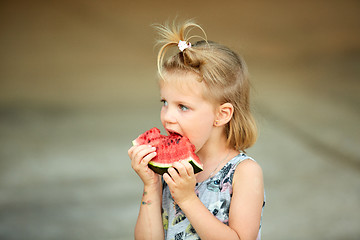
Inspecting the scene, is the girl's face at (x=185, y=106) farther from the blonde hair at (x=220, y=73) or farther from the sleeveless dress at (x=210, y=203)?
the sleeveless dress at (x=210, y=203)

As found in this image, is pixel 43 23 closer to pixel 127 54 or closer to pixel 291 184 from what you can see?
pixel 127 54

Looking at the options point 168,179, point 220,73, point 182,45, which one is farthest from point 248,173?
point 182,45

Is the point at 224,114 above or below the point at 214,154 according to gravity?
above

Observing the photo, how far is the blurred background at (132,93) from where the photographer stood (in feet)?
16.3

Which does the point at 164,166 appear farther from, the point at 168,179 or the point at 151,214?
the point at 151,214

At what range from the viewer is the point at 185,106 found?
7.06ft

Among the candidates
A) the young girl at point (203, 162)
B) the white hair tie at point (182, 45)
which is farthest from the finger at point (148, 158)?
the white hair tie at point (182, 45)

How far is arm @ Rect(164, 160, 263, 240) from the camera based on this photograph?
199cm

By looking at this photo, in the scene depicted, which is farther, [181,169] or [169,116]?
[169,116]

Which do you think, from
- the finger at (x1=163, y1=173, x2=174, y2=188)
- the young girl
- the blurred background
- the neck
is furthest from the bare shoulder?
the blurred background

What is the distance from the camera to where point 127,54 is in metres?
5.86

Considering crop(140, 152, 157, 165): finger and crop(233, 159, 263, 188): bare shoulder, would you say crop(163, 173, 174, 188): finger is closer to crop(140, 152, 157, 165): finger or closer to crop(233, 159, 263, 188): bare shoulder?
crop(140, 152, 157, 165): finger

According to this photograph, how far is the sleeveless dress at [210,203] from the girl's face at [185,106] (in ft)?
0.70

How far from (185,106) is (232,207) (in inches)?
20.4
